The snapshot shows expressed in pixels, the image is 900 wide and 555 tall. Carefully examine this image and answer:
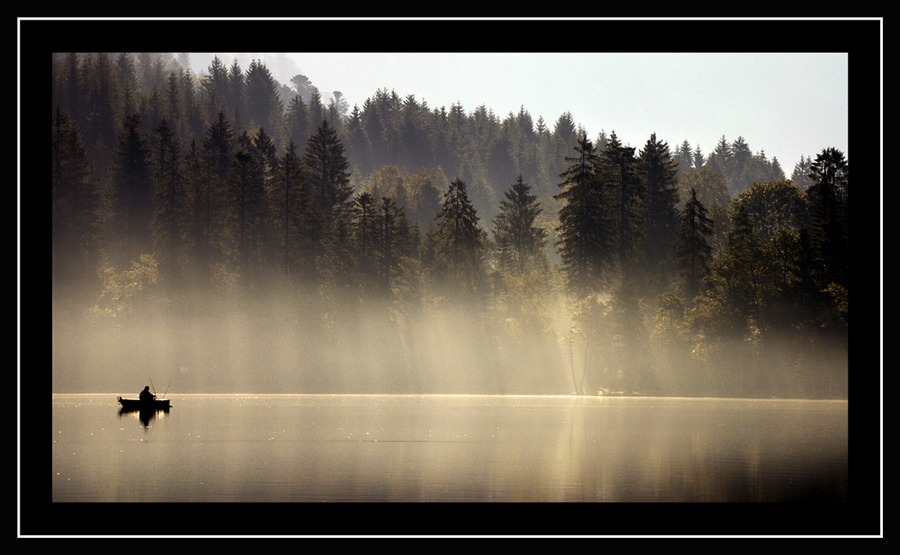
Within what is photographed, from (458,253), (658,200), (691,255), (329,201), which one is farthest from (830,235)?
(329,201)

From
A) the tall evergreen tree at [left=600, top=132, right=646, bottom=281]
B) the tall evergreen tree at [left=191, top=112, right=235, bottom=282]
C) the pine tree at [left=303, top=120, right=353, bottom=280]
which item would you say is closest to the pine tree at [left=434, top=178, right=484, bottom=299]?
the pine tree at [left=303, top=120, right=353, bottom=280]

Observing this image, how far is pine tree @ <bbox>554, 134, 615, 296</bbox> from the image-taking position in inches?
3866

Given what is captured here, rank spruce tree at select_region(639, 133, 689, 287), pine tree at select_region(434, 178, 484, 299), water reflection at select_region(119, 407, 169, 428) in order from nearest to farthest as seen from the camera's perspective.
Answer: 1. water reflection at select_region(119, 407, 169, 428)
2. pine tree at select_region(434, 178, 484, 299)
3. spruce tree at select_region(639, 133, 689, 287)

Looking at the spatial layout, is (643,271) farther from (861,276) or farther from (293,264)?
(861,276)

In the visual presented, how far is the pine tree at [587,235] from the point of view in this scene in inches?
3866

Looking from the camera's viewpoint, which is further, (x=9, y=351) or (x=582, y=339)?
(x=582, y=339)

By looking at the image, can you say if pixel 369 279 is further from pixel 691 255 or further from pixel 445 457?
pixel 445 457

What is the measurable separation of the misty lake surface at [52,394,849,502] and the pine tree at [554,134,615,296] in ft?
141

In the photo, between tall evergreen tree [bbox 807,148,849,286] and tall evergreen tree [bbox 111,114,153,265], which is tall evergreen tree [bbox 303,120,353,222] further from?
tall evergreen tree [bbox 807,148,849,286]
